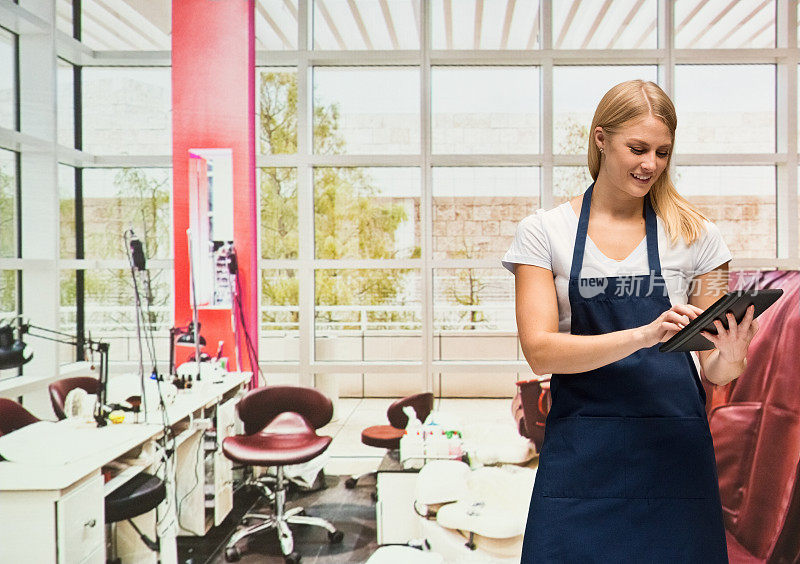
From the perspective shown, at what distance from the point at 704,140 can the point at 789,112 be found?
1.65ft

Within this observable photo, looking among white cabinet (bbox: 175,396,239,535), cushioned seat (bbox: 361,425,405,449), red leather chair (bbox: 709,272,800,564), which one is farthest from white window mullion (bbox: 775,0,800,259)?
white cabinet (bbox: 175,396,239,535)

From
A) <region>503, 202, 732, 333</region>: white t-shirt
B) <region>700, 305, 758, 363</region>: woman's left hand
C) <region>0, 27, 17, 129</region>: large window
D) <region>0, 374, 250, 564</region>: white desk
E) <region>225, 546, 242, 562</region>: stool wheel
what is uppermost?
<region>0, 27, 17, 129</region>: large window

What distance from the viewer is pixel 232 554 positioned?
2.60m

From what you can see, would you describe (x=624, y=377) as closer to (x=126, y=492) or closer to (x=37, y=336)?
(x=37, y=336)

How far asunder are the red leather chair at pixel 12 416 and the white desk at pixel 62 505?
0.03 m

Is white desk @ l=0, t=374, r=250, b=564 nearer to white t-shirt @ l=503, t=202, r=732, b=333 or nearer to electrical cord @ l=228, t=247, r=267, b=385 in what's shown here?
electrical cord @ l=228, t=247, r=267, b=385

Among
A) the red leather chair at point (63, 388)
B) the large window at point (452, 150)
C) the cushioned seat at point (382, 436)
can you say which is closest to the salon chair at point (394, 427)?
the cushioned seat at point (382, 436)

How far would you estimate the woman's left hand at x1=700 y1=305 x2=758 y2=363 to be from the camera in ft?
3.27

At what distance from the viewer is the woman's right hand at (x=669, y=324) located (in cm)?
90

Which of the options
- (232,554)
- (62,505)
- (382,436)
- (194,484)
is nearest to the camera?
(62,505)

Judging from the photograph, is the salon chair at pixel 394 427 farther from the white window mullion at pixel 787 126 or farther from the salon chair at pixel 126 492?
the white window mullion at pixel 787 126

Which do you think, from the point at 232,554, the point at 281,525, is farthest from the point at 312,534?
the point at 232,554

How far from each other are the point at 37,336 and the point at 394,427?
1.98 metres

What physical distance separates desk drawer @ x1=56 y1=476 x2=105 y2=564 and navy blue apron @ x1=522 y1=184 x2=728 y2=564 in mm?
1210
